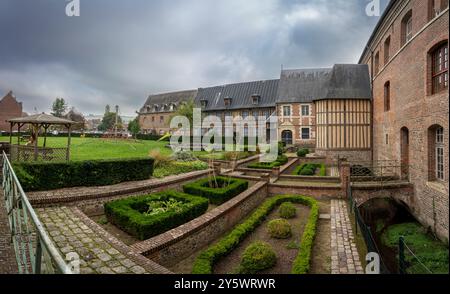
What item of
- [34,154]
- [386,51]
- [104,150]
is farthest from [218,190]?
[386,51]

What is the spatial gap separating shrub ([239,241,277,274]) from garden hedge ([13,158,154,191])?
7.14 meters

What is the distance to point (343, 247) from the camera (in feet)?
20.4

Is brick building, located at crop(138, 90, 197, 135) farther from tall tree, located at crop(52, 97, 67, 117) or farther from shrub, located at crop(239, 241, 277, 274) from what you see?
shrub, located at crop(239, 241, 277, 274)

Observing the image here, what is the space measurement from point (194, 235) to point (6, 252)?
3.83m

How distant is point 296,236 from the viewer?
7441 mm

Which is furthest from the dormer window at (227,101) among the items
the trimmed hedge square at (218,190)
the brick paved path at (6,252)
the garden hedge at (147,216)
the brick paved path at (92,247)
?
the brick paved path at (6,252)

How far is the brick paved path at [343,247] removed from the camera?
5203 mm

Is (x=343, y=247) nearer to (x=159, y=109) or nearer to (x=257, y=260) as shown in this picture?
(x=257, y=260)

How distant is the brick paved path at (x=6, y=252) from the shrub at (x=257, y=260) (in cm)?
411

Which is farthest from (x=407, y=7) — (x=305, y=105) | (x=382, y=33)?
(x=305, y=105)

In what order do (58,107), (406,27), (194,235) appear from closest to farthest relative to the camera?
(194,235) → (406,27) → (58,107)
